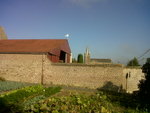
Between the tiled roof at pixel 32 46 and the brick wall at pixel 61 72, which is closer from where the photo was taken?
the brick wall at pixel 61 72

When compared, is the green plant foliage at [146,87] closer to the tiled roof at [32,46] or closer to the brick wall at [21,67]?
the tiled roof at [32,46]

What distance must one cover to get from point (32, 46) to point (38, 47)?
130cm

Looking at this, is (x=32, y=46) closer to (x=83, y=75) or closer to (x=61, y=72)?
(x=61, y=72)

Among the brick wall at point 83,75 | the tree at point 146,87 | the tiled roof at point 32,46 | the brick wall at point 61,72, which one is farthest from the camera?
the tiled roof at point 32,46

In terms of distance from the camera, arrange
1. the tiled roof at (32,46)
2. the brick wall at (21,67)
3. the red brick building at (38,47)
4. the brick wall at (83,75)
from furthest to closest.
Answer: the tiled roof at (32,46)
the red brick building at (38,47)
the brick wall at (21,67)
the brick wall at (83,75)

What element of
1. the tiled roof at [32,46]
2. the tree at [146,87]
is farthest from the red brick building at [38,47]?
the tree at [146,87]

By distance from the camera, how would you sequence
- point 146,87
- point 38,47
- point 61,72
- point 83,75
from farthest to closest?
point 38,47 → point 61,72 → point 83,75 → point 146,87

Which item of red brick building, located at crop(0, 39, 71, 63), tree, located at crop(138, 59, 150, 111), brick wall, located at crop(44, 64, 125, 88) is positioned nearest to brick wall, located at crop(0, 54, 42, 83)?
red brick building, located at crop(0, 39, 71, 63)

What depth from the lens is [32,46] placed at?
822 inches

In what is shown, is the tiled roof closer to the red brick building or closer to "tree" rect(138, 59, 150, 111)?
the red brick building

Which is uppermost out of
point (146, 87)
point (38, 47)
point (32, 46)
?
point (32, 46)

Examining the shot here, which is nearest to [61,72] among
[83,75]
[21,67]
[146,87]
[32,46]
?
[83,75]

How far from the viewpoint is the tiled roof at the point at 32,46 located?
1935 centimetres

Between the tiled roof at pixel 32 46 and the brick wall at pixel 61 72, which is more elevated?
the tiled roof at pixel 32 46
